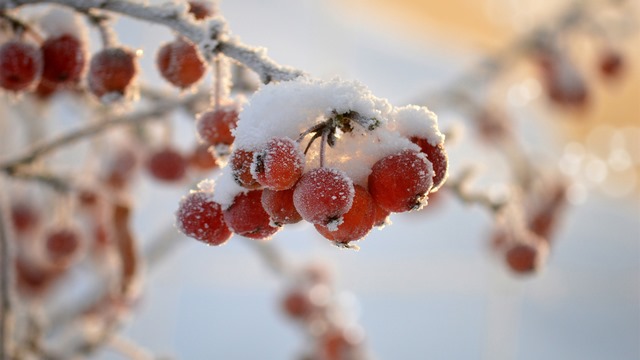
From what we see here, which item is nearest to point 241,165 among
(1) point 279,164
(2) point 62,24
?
(1) point 279,164

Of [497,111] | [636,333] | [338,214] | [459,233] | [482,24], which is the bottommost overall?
[338,214]

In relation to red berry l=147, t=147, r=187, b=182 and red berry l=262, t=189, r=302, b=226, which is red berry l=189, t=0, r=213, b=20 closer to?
red berry l=262, t=189, r=302, b=226

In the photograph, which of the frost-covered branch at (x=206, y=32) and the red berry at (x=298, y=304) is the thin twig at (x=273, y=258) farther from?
the frost-covered branch at (x=206, y=32)

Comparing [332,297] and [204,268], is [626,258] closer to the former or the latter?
[204,268]

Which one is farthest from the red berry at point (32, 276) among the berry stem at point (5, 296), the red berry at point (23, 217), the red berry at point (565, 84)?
the red berry at point (565, 84)

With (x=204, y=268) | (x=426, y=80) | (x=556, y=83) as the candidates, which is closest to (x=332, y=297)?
(x=556, y=83)

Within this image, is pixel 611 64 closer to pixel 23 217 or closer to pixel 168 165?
pixel 168 165
